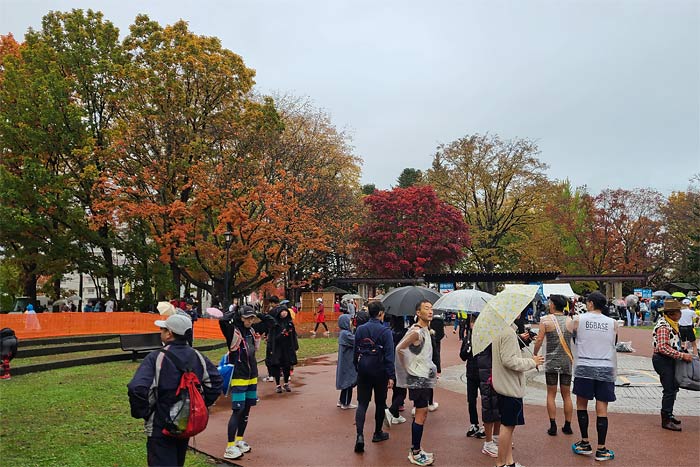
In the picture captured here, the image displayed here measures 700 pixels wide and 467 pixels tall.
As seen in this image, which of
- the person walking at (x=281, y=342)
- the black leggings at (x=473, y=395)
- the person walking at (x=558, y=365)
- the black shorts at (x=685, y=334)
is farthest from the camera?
the person walking at (x=281, y=342)

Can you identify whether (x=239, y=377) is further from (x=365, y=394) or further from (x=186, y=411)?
(x=186, y=411)

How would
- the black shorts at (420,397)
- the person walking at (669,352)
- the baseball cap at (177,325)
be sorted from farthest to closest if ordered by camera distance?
the person walking at (669,352) → the black shorts at (420,397) → the baseball cap at (177,325)

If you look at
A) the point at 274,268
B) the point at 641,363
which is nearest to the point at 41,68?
the point at 274,268

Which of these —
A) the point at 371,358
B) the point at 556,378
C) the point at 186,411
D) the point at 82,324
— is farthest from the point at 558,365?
the point at 82,324

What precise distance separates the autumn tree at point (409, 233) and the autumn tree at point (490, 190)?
19.4 feet

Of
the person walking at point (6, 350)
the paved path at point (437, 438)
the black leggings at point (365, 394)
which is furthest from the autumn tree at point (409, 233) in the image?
A: the black leggings at point (365, 394)

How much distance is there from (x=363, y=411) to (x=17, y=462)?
12.8ft

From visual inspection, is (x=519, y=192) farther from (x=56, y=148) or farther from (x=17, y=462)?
(x=17, y=462)

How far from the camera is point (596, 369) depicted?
21.0 ft

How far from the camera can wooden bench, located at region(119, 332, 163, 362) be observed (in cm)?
1541

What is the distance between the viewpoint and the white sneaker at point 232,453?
6438 mm

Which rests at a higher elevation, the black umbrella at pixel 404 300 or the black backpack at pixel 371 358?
the black umbrella at pixel 404 300

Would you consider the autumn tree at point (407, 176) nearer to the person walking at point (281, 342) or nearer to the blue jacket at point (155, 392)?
the person walking at point (281, 342)

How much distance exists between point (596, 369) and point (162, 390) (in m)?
4.80
